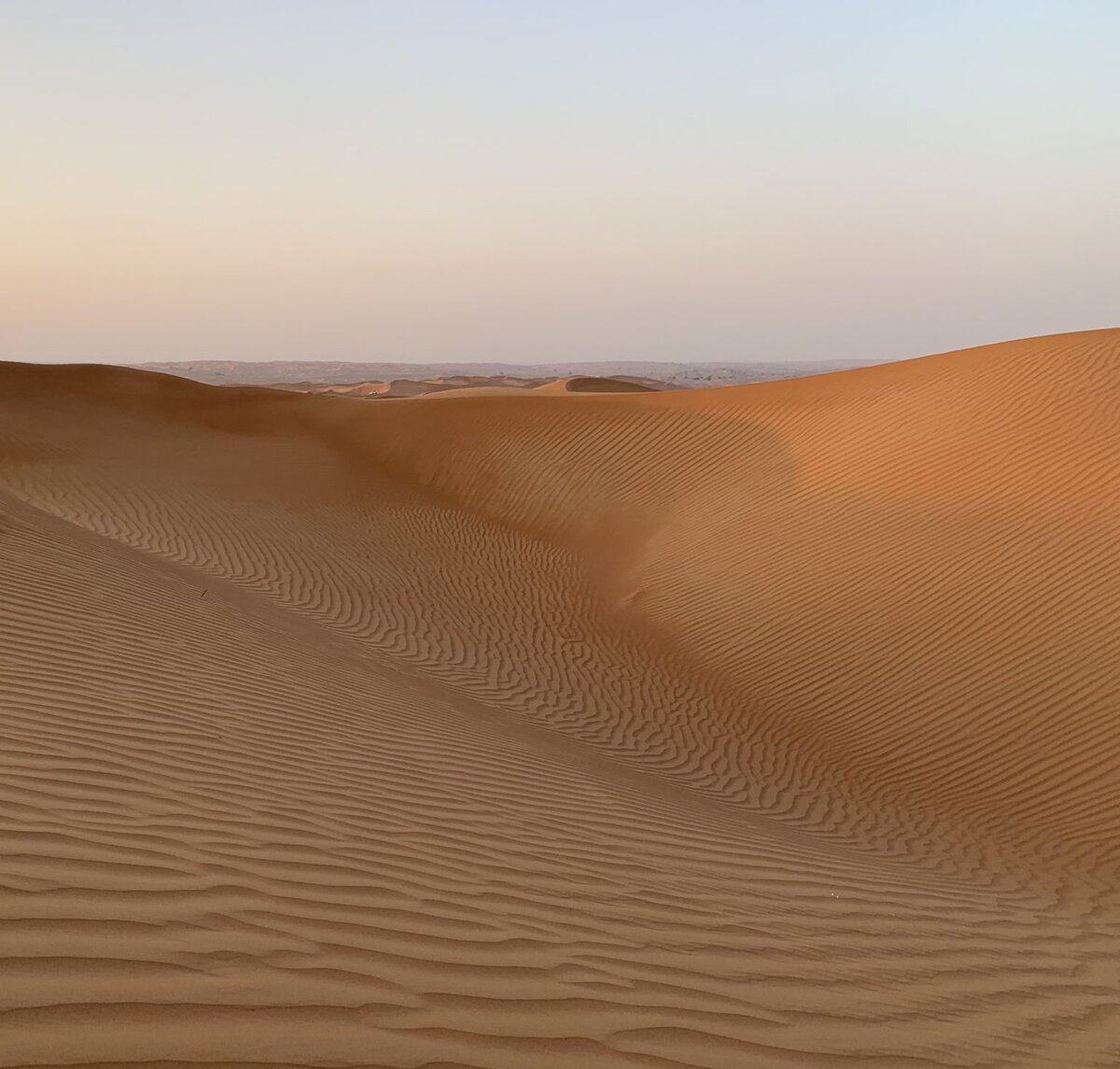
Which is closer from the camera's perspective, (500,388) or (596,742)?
(596,742)

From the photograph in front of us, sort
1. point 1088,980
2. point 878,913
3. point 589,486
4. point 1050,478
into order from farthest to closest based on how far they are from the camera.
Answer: point 589,486
point 1050,478
point 878,913
point 1088,980

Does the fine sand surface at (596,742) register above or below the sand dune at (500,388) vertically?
below

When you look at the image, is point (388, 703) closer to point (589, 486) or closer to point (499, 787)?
point (499, 787)

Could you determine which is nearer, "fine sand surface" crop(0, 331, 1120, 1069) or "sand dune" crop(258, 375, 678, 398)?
"fine sand surface" crop(0, 331, 1120, 1069)

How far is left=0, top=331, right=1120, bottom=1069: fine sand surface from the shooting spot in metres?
2.42

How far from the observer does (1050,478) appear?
1157 centimetres

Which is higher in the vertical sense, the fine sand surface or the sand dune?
the sand dune

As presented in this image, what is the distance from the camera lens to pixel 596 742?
7859 millimetres

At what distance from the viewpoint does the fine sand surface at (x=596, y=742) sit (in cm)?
242

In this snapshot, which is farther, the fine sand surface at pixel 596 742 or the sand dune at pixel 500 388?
the sand dune at pixel 500 388

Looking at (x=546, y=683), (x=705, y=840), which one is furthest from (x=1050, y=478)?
(x=705, y=840)

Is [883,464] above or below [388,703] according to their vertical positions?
above

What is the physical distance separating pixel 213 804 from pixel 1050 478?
440 inches

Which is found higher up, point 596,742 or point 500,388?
point 500,388
